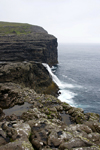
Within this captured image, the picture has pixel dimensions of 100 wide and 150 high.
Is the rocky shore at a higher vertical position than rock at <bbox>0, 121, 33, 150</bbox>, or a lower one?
lower

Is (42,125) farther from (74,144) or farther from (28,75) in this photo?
(28,75)

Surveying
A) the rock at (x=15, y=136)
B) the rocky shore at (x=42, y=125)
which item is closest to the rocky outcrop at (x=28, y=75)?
the rocky shore at (x=42, y=125)

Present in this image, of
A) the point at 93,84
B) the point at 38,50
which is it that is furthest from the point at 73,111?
the point at 38,50

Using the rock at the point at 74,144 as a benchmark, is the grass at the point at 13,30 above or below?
above

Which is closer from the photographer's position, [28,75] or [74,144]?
[74,144]

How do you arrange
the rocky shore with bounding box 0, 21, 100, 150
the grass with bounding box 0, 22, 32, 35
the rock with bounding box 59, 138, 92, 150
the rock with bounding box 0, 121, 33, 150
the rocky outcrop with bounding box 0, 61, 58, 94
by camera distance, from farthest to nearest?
the grass with bounding box 0, 22, 32, 35, the rocky outcrop with bounding box 0, 61, 58, 94, the rocky shore with bounding box 0, 21, 100, 150, the rock with bounding box 59, 138, 92, 150, the rock with bounding box 0, 121, 33, 150

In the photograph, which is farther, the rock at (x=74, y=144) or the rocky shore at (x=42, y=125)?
the rocky shore at (x=42, y=125)

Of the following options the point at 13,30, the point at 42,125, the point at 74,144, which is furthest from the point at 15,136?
the point at 13,30

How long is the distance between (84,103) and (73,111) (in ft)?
101

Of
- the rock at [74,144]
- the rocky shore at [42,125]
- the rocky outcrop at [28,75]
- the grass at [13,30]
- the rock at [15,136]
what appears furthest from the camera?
the grass at [13,30]

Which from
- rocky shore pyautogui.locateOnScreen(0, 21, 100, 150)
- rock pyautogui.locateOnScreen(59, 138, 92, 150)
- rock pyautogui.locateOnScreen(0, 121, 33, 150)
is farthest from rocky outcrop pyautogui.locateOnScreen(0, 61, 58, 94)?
rock pyautogui.locateOnScreen(59, 138, 92, 150)

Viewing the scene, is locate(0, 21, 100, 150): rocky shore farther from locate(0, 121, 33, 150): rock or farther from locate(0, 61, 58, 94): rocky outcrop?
locate(0, 61, 58, 94): rocky outcrop

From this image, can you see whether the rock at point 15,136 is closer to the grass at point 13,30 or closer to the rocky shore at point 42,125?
the rocky shore at point 42,125

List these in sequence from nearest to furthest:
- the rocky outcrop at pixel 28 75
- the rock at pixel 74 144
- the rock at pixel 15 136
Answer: the rock at pixel 15 136 → the rock at pixel 74 144 → the rocky outcrop at pixel 28 75
